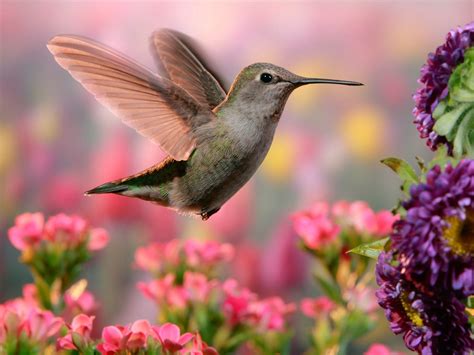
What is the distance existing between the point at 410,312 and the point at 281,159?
1.63 meters

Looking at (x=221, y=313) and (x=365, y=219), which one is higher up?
(x=365, y=219)

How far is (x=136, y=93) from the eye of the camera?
0.67 metres

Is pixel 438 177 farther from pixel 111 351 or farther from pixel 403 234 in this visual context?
pixel 111 351

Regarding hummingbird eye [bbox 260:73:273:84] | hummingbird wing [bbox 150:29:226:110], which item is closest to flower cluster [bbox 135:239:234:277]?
hummingbird wing [bbox 150:29:226:110]

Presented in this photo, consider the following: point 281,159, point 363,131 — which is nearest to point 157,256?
point 281,159

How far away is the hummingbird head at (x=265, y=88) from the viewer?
0.66 meters

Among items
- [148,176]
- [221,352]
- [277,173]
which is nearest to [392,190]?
[277,173]

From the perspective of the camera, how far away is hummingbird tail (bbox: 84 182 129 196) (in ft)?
2.30

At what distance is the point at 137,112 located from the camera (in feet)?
2.22

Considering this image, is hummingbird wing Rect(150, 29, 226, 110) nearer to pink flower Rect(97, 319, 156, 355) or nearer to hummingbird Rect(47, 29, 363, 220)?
hummingbird Rect(47, 29, 363, 220)

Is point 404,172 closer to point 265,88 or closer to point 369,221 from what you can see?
point 265,88

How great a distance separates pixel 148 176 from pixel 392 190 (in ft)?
4.93

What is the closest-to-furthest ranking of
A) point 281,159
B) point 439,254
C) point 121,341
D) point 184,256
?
point 439,254 < point 121,341 < point 184,256 < point 281,159

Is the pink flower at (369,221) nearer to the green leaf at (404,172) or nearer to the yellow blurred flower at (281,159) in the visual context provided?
the green leaf at (404,172)
